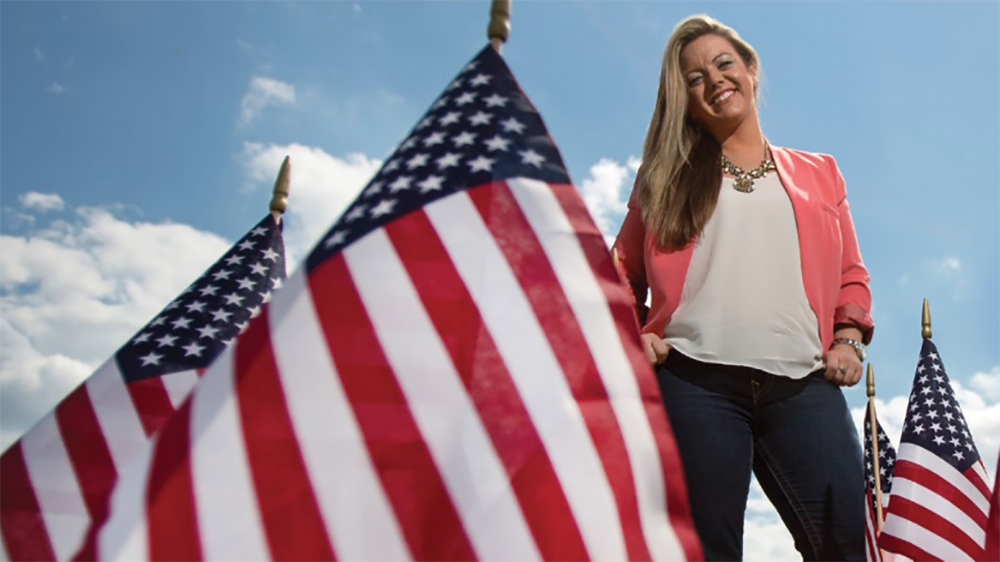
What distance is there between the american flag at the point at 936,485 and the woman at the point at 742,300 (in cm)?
528

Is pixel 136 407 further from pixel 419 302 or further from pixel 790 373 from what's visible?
pixel 790 373

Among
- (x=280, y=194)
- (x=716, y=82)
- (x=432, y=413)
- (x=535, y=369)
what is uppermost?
(x=280, y=194)

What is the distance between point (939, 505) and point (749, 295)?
5966 mm

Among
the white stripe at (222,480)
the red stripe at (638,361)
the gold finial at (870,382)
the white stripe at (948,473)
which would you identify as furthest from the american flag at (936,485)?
the white stripe at (222,480)

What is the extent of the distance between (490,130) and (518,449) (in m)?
1.09

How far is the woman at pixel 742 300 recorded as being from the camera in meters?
2.70

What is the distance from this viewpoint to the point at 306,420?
7.36ft

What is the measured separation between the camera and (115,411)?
4164 millimetres

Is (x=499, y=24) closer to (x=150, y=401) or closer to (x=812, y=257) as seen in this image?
(x=812, y=257)

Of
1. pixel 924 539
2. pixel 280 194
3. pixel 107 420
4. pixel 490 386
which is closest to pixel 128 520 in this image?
pixel 490 386

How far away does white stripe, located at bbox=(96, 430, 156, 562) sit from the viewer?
2031 millimetres

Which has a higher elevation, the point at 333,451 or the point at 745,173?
the point at 745,173

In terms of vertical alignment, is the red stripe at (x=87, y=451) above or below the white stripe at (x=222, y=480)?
above

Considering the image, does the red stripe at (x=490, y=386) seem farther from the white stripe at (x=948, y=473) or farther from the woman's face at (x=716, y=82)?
the white stripe at (x=948, y=473)
